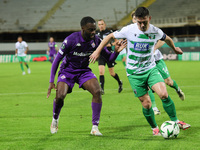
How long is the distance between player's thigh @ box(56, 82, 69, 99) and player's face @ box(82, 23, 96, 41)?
3.05 feet

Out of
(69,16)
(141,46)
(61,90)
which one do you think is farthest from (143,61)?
(69,16)

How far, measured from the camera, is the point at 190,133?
6434 mm

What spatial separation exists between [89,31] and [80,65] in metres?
0.71

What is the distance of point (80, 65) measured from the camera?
22.2 feet

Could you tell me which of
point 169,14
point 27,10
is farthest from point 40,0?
point 169,14

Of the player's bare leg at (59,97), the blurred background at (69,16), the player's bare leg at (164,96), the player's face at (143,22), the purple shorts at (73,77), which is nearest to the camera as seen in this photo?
the player's face at (143,22)

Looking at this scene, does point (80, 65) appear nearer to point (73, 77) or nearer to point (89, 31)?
point (73, 77)

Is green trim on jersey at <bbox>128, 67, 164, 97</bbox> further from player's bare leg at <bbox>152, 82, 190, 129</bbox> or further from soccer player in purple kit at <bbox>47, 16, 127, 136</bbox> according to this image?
soccer player in purple kit at <bbox>47, 16, 127, 136</bbox>

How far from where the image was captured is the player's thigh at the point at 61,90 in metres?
6.61

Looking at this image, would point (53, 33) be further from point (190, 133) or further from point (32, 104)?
point (190, 133)

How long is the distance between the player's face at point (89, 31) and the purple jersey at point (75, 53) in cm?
10

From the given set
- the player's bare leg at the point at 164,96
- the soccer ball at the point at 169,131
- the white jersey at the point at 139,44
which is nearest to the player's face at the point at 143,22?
the white jersey at the point at 139,44

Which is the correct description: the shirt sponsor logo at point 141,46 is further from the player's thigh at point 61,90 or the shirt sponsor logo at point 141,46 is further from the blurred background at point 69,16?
the blurred background at point 69,16

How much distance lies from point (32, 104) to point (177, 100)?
13.8 feet
